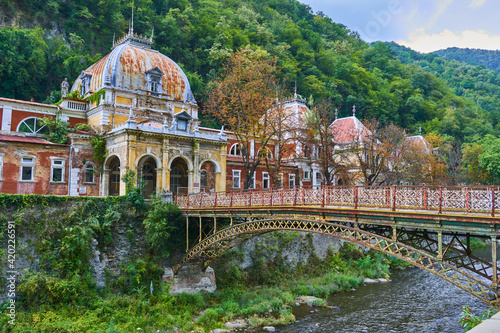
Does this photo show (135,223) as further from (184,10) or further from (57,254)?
(184,10)

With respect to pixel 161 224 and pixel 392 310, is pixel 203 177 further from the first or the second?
pixel 392 310

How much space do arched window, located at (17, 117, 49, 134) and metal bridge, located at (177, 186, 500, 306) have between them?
1553 cm

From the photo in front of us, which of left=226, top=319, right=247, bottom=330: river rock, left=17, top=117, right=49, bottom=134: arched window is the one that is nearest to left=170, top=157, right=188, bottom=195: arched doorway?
left=17, top=117, right=49, bottom=134: arched window

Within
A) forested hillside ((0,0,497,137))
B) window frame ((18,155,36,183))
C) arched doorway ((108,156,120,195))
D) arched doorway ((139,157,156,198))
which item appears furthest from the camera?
forested hillside ((0,0,497,137))

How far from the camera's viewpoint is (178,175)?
98.6ft

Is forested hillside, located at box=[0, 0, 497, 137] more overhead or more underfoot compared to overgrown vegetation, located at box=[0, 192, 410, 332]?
more overhead

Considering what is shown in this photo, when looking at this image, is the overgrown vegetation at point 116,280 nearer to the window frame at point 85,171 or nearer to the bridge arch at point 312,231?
the bridge arch at point 312,231

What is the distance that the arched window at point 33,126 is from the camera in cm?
2911

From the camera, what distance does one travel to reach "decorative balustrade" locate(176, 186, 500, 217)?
10.9 metres

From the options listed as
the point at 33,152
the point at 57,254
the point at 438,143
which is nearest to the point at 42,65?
the point at 33,152

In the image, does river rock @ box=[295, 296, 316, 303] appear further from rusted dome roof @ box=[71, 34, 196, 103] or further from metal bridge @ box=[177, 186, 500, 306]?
rusted dome roof @ box=[71, 34, 196, 103]

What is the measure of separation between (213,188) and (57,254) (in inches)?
536

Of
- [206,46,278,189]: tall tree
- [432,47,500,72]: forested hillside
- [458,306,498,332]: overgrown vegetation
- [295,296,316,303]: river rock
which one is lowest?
[295,296,316,303]: river rock

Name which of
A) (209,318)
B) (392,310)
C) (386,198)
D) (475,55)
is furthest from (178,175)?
(475,55)
